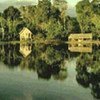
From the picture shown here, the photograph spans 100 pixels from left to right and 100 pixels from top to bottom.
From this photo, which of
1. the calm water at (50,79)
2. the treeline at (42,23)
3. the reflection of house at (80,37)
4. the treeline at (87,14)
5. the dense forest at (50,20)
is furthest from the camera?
the treeline at (42,23)

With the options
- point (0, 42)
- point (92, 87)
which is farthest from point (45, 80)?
point (0, 42)

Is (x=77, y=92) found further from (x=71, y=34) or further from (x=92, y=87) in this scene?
(x=71, y=34)

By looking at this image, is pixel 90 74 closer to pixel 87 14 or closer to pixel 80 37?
pixel 80 37

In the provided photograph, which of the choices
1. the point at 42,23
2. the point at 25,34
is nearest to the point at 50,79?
the point at 25,34

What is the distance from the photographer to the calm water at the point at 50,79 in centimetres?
3766

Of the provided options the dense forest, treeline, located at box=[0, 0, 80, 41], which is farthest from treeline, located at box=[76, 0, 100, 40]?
treeline, located at box=[0, 0, 80, 41]

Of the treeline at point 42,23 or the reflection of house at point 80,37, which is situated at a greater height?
the treeline at point 42,23

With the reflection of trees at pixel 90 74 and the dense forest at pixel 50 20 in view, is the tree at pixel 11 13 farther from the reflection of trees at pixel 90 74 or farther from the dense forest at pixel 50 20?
the reflection of trees at pixel 90 74

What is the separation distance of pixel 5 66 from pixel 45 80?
1399 centimetres

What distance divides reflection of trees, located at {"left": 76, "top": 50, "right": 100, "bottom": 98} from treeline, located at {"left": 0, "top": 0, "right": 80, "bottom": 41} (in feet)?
165

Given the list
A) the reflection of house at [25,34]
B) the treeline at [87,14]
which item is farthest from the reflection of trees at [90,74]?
the reflection of house at [25,34]

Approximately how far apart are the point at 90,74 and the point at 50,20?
230ft

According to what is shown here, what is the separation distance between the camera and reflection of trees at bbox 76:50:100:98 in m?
40.8

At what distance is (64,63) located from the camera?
6072 cm
